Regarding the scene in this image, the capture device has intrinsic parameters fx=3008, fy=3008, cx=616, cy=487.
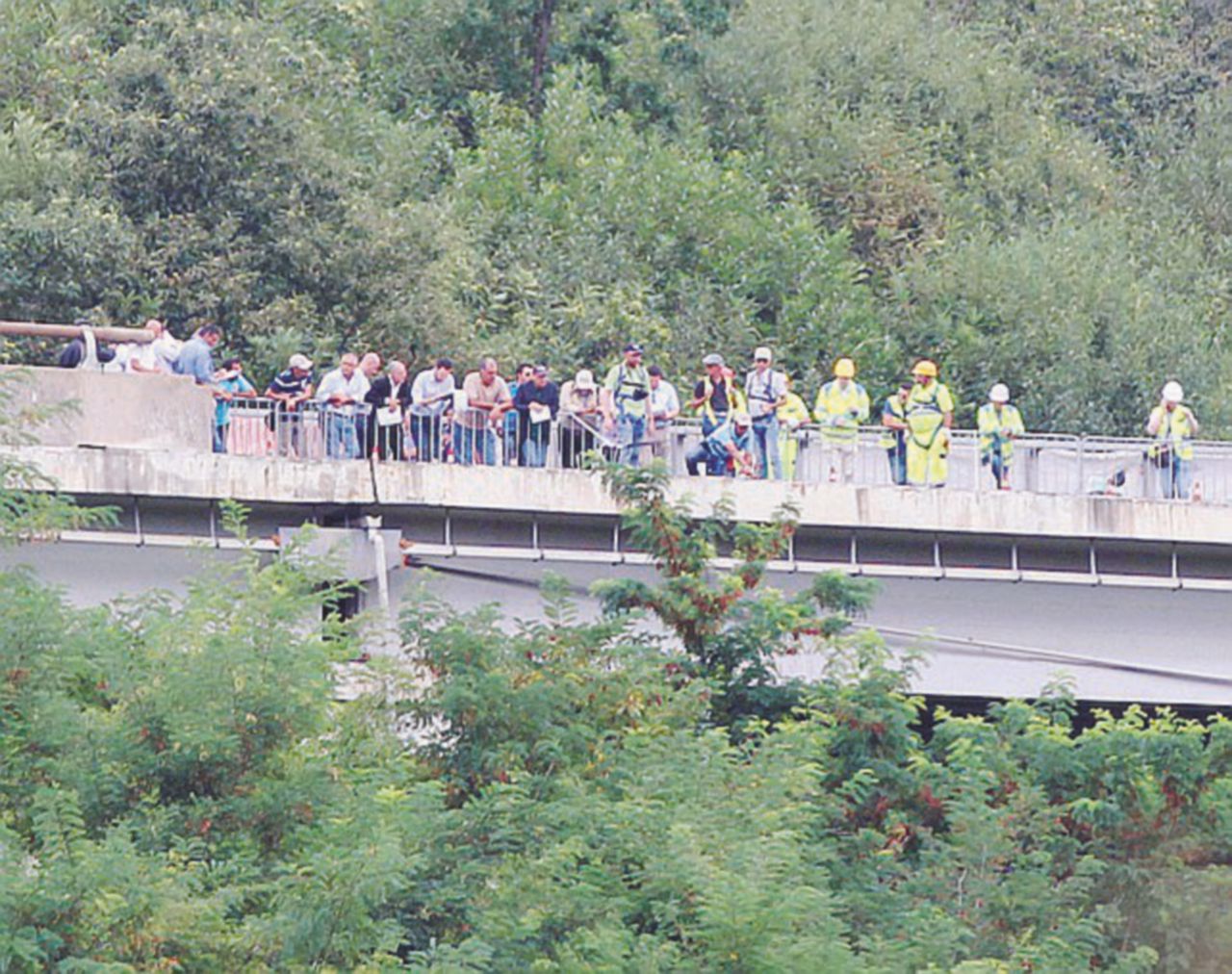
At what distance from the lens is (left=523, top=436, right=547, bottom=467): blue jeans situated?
85.8ft

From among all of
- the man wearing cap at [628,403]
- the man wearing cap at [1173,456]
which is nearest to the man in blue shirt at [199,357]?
the man wearing cap at [628,403]

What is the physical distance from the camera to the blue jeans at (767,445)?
1043 inches

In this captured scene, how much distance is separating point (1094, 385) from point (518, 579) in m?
20.7

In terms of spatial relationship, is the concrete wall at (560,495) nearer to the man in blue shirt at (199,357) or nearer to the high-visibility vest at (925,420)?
the high-visibility vest at (925,420)

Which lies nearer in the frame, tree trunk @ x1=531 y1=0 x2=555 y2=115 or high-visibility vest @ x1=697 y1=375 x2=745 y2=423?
high-visibility vest @ x1=697 y1=375 x2=745 y2=423

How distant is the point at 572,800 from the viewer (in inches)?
749

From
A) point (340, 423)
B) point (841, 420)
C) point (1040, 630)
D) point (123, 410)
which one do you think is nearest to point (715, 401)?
point (841, 420)

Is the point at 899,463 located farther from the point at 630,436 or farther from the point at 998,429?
the point at 630,436

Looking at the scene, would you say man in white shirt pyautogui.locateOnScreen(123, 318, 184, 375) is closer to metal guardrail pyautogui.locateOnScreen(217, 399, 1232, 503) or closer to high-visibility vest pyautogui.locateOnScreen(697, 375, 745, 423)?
metal guardrail pyautogui.locateOnScreen(217, 399, 1232, 503)

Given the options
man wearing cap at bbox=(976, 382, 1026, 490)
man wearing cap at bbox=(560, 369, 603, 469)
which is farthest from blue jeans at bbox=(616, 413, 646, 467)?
man wearing cap at bbox=(976, 382, 1026, 490)

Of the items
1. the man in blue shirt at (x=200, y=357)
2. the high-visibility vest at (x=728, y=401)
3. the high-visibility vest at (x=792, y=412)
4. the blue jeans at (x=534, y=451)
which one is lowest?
the blue jeans at (x=534, y=451)

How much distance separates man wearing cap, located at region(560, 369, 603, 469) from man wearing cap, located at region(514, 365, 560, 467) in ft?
0.36

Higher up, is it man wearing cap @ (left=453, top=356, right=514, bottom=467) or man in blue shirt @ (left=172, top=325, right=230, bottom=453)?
man in blue shirt @ (left=172, top=325, right=230, bottom=453)

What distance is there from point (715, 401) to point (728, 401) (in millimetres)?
147
